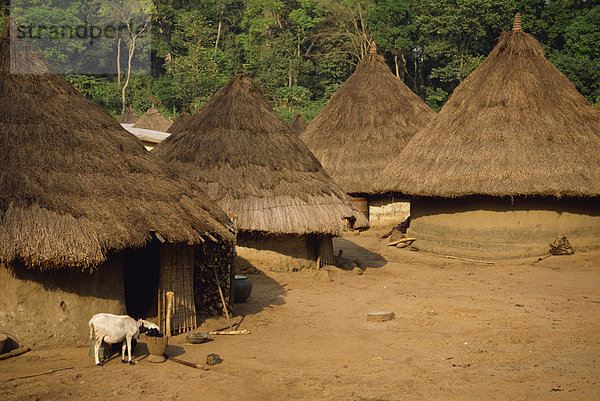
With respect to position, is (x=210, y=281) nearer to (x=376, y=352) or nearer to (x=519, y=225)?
(x=376, y=352)

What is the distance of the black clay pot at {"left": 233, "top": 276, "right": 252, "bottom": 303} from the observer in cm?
1276

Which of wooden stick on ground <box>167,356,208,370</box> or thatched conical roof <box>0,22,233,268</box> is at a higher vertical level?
thatched conical roof <box>0,22,233,268</box>

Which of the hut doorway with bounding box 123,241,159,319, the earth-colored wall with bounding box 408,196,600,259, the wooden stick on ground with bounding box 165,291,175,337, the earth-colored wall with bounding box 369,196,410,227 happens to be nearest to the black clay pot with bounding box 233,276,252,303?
the hut doorway with bounding box 123,241,159,319

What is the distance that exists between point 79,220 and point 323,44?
150ft

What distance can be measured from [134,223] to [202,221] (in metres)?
1.36

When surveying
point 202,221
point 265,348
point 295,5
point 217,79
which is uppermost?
point 295,5

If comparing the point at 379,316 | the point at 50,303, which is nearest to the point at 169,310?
the point at 50,303

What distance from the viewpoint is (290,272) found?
638 inches

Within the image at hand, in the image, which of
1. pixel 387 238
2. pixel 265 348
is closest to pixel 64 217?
pixel 265 348

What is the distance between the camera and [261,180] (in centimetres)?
1638

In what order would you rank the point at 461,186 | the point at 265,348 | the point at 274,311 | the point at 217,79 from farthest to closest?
1. the point at 217,79
2. the point at 461,186
3. the point at 274,311
4. the point at 265,348

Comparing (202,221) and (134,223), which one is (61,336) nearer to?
(134,223)

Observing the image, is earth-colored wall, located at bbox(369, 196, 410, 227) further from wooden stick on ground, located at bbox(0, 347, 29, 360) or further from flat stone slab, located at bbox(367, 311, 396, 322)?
wooden stick on ground, located at bbox(0, 347, 29, 360)

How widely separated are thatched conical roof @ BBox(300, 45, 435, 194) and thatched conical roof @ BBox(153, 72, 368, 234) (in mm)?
7426
